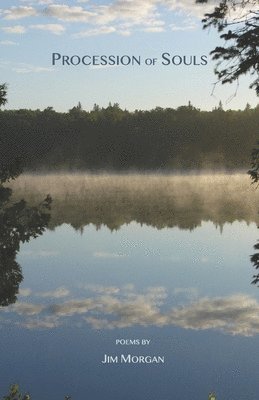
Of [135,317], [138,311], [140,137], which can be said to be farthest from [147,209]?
[140,137]

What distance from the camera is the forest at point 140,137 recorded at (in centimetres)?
11038

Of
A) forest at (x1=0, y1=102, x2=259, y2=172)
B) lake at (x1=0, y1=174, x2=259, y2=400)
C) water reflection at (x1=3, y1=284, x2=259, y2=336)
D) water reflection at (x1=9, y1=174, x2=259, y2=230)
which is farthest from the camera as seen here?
forest at (x1=0, y1=102, x2=259, y2=172)

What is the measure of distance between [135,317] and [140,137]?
94.6m

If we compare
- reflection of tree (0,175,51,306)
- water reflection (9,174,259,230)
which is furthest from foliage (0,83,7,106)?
water reflection (9,174,259,230)

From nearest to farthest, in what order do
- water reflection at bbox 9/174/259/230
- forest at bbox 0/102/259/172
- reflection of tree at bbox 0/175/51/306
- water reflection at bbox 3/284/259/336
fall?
reflection of tree at bbox 0/175/51/306 < water reflection at bbox 3/284/259/336 < water reflection at bbox 9/174/259/230 < forest at bbox 0/102/259/172

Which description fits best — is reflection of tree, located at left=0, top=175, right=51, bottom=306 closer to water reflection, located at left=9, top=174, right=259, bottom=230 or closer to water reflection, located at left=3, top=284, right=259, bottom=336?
water reflection, located at left=3, top=284, right=259, bottom=336

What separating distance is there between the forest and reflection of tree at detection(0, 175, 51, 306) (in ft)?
284

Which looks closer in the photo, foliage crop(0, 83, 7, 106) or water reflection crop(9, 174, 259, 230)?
foliage crop(0, 83, 7, 106)

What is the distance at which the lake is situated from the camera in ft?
47.5

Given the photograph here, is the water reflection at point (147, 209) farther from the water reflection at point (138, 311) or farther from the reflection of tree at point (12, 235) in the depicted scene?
the reflection of tree at point (12, 235)

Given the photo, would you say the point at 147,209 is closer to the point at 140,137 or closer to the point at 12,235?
the point at 12,235

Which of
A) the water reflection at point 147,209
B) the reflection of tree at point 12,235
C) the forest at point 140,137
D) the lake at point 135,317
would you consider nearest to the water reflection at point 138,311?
the lake at point 135,317

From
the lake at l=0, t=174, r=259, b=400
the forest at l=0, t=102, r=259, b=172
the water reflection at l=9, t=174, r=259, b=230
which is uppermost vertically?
the forest at l=0, t=102, r=259, b=172

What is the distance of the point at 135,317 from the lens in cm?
1980
